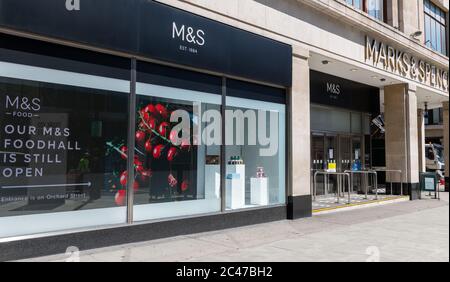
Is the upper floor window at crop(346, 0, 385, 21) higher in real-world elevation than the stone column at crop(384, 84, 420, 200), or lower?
higher

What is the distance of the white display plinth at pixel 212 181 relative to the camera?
8.16 meters

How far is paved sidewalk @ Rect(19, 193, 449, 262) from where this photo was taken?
5.79 m

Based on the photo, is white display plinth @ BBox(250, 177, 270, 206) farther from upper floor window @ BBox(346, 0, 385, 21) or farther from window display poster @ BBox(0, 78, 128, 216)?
upper floor window @ BBox(346, 0, 385, 21)

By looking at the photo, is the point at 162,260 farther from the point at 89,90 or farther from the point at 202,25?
the point at 202,25

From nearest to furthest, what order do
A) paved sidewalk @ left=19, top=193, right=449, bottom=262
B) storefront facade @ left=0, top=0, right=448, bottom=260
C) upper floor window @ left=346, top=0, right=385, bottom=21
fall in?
storefront facade @ left=0, top=0, right=448, bottom=260
paved sidewalk @ left=19, top=193, right=449, bottom=262
upper floor window @ left=346, top=0, right=385, bottom=21

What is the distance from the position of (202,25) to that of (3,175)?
439cm

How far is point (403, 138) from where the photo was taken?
49.1 feet

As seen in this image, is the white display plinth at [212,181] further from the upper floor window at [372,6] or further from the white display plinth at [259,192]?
the upper floor window at [372,6]

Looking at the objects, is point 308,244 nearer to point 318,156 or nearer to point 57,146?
point 57,146

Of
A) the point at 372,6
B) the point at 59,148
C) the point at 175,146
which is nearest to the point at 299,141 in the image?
the point at 175,146

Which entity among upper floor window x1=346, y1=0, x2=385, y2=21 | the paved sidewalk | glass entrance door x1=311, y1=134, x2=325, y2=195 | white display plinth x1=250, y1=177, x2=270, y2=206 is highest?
upper floor window x1=346, y1=0, x2=385, y2=21

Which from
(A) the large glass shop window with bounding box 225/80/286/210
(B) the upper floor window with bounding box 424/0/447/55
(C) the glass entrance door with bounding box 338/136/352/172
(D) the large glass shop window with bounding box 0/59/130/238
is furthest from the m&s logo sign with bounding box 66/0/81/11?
(B) the upper floor window with bounding box 424/0/447/55

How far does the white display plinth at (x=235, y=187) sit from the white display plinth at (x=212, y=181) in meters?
0.36

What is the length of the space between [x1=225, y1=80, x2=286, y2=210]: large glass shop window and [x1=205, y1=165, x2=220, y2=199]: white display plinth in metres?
0.35
